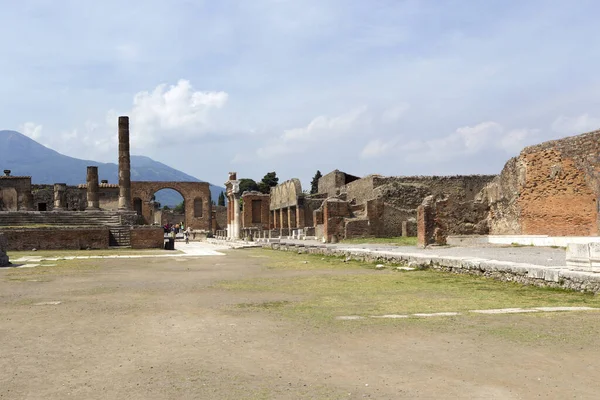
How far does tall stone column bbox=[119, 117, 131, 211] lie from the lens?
36188mm

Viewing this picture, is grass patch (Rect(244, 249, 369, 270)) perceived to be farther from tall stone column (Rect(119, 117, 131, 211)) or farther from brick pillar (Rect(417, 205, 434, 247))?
tall stone column (Rect(119, 117, 131, 211))

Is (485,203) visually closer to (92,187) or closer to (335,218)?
(335,218)

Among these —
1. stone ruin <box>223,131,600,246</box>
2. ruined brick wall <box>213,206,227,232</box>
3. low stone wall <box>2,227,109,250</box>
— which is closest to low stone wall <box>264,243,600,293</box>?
stone ruin <box>223,131,600,246</box>

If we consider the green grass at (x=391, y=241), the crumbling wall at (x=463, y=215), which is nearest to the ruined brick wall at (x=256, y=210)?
the green grass at (x=391, y=241)

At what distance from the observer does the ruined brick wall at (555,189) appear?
19312mm

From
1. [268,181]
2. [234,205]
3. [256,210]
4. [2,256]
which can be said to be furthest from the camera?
[268,181]

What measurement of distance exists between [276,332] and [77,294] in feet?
15.0

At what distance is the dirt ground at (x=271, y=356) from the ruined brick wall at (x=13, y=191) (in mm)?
49943

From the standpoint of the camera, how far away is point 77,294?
8688mm

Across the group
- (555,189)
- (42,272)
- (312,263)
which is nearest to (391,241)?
(555,189)

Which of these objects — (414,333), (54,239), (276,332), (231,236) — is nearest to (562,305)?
(414,333)

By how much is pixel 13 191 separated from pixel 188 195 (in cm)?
1735

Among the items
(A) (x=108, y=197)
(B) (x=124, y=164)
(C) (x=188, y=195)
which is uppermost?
(B) (x=124, y=164)

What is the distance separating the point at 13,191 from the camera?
5244 cm
